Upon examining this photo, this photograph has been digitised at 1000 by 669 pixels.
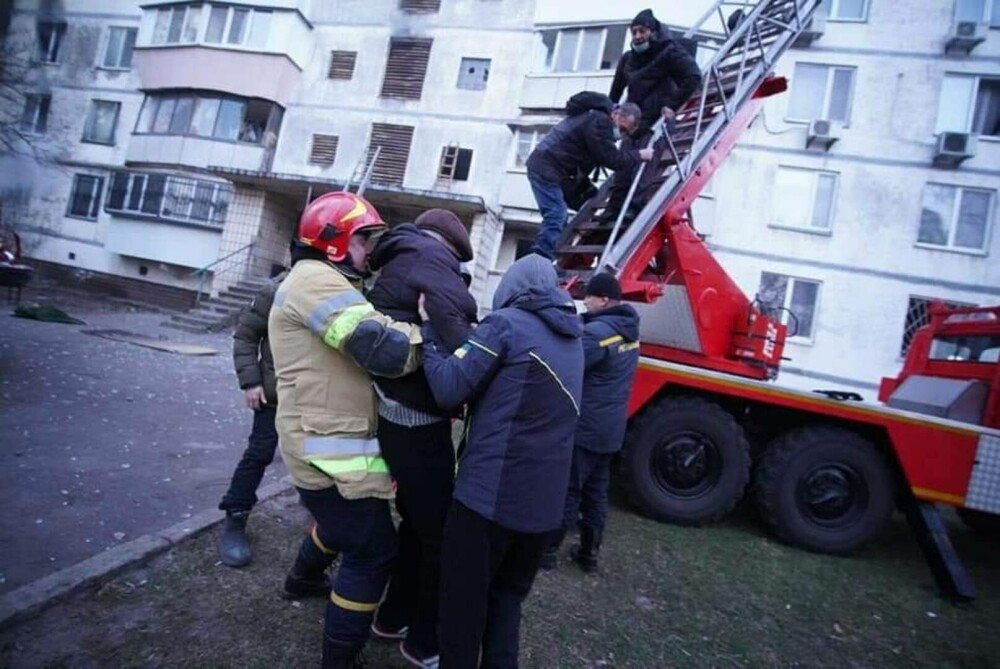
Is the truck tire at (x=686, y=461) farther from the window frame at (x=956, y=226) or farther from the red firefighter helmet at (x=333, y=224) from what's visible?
the window frame at (x=956, y=226)

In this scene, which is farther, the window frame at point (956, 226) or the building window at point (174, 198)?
the building window at point (174, 198)

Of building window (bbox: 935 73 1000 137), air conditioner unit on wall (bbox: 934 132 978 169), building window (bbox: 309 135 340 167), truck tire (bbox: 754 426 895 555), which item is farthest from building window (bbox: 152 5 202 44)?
building window (bbox: 935 73 1000 137)

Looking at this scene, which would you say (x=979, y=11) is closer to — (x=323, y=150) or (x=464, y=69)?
(x=464, y=69)

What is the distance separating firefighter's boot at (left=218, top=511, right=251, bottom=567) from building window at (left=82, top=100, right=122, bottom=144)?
2322cm

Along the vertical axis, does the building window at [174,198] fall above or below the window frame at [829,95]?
below

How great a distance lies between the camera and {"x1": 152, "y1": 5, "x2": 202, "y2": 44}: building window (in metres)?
17.4

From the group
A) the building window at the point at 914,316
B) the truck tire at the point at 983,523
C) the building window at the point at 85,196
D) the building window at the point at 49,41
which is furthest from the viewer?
the building window at the point at 49,41

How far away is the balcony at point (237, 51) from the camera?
1686 centimetres

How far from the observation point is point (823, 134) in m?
13.5

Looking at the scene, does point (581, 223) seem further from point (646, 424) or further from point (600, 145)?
point (646, 424)

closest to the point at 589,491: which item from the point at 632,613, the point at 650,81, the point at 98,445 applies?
the point at 632,613

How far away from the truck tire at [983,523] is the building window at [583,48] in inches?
504

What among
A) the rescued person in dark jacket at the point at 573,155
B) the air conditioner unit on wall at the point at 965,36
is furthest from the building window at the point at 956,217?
the rescued person in dark jacket at the point at 573,155

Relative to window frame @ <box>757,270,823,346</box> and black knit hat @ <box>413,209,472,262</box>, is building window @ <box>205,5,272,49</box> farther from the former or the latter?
black knit hat @ <box>413,209,472,262</box>
